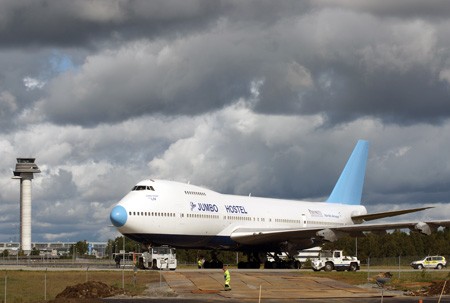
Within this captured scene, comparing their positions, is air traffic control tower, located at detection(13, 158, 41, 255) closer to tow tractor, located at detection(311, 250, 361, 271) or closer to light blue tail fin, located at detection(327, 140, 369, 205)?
light blue tail fin, located at detection(327, 140, 369, 205)

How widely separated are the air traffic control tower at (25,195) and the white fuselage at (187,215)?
4445 inches

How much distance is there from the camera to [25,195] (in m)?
187

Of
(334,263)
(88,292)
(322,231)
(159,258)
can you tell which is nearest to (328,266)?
(334,263)

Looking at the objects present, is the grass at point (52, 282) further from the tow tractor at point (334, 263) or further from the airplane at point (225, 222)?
the tow tractor at point (334, 263)

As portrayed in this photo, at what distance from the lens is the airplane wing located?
73438 mm

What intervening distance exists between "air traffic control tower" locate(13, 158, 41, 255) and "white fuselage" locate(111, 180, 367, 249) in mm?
112902

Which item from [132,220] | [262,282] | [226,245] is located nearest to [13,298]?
[262,282]

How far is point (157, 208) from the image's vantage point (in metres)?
68.6

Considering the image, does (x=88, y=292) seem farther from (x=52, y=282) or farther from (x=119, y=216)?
(x=119, y=216)

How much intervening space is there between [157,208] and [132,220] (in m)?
2.30

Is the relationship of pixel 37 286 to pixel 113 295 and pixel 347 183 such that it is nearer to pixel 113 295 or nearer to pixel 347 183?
pixel 113 295

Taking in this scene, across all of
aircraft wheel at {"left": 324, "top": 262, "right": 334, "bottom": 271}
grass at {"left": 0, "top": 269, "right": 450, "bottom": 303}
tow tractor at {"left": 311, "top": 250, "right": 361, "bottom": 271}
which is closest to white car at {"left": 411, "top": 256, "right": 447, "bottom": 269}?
tow tractor at {"left": 311, "top": 250, "right": 361, "bottom": 271}

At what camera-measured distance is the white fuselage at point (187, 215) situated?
68062mm

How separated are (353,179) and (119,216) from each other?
41.0 m
